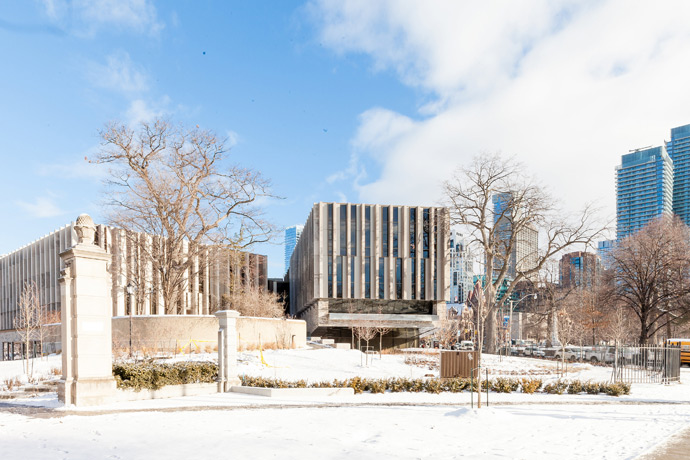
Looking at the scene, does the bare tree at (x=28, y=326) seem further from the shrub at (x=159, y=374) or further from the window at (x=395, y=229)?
the window at (x=395, y=229)

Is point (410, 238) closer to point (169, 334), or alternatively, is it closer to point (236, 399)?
point (169, 334)

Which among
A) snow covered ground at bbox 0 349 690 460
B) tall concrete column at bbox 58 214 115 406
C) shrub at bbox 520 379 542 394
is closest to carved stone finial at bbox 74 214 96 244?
tall concrete column at bbox 58 214 115 406

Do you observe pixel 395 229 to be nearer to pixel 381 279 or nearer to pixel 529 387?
pixel 381 279

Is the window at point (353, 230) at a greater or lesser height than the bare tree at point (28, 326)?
greater

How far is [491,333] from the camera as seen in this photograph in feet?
135

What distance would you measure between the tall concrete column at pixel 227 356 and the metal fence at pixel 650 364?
59.4 feet

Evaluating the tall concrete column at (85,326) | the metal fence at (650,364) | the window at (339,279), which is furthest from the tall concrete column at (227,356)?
the window at (339,279)

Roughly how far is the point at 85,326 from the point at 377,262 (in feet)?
167

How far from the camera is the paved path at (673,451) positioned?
9.48 metres

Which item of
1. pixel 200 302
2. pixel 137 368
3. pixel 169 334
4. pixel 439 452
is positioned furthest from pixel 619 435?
pixel 200 302

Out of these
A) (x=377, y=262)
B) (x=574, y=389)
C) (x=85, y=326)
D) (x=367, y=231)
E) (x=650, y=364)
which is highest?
(x=367, y=231)

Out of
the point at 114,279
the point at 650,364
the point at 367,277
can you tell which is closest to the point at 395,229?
the point at 367,277

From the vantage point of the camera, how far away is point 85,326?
15.3 m

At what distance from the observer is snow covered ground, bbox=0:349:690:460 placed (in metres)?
9.66
